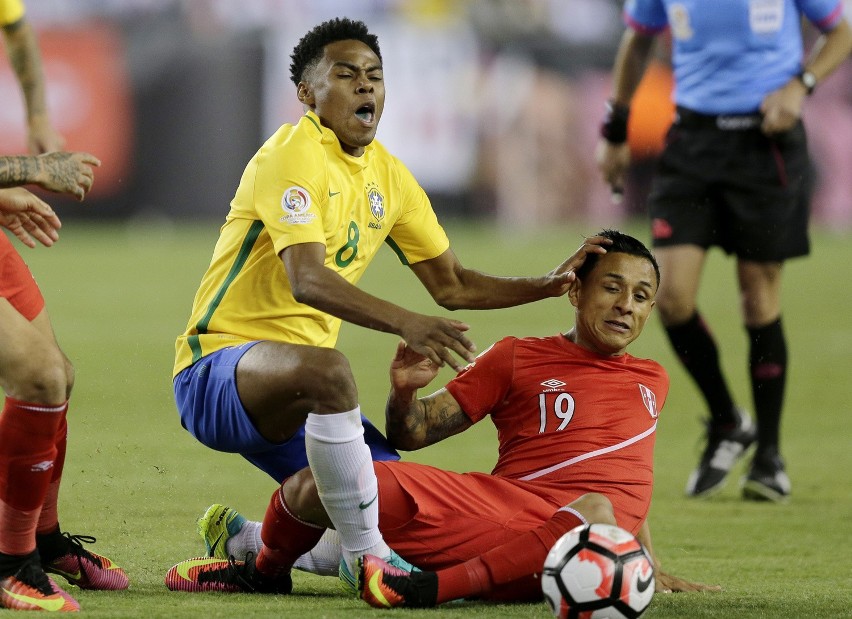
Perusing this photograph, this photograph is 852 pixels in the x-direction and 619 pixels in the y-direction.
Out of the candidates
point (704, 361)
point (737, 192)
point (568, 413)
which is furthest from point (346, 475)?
point (737, 192)

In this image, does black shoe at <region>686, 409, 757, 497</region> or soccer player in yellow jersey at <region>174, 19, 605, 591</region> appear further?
black shoe at <region>686, 409, 757, 497</region>

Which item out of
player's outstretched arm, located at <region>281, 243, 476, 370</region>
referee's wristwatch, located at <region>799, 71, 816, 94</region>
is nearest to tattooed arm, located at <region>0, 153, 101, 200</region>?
player's outstretched arm, located at <region>281, 243, 476, 370</region>

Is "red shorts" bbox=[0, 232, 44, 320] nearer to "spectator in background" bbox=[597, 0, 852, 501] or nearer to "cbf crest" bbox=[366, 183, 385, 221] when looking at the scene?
"cbf crest" bbox=[366, 183, 385, 221]

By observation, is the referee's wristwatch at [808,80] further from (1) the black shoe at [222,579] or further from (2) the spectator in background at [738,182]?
(1) the black shoe at [222,579]

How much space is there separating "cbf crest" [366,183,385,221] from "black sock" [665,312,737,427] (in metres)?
2.14

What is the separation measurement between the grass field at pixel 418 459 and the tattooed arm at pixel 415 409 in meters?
0.49

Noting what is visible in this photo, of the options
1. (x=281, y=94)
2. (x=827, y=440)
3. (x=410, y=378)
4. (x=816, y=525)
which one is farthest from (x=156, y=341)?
(x=281, y=94)

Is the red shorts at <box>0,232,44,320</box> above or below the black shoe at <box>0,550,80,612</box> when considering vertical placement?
above

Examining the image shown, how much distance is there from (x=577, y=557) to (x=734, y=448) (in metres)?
2.82

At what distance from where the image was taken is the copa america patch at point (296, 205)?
3.96 m

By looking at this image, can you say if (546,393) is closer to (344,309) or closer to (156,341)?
(344,309)

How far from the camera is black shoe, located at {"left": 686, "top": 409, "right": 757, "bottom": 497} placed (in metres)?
5.98

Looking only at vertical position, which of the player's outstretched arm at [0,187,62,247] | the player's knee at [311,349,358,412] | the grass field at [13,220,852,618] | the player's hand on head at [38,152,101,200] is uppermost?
the player's hand on head at [38,152,101,200]

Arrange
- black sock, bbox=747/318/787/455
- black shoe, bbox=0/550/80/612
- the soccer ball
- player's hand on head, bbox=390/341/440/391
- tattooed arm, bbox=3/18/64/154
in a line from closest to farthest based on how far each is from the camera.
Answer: the soccer ball
black shoe, bbox=0/550/80/612
player's hand on head, bbox=390/341/440/391
tattooed arm, bbox=3/18/64/154
black sock, bbox=747/318/787/455
